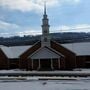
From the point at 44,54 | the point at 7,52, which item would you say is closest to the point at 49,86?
the point at 44,54

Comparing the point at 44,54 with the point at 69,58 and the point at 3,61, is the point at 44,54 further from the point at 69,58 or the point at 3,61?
the point at 3,61

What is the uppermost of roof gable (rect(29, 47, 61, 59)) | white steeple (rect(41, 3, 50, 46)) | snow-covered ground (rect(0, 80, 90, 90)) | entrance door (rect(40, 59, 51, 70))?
white steeple (rect(41, 3, 50, 46))

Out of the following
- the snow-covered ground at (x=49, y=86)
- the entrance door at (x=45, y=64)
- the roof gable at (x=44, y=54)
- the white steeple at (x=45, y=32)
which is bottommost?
the snow-covered ground at (x=49, y=86)

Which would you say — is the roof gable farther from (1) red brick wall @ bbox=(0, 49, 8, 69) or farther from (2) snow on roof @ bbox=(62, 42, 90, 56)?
(1) red brick wall @ bbox=(0, 49, 8, 69)

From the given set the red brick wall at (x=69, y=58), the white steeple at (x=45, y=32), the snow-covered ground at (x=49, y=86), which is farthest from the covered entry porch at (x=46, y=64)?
the snow-covered ground at (x=49, y=86)

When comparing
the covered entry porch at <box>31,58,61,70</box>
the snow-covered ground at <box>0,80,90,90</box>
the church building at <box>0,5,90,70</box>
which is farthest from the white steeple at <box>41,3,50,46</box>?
the snow-covered ground at <box>0,80,90,90</box>

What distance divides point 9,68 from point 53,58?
437 inches

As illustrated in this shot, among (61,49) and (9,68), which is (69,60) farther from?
(9,68)

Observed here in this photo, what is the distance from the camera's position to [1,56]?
220ft

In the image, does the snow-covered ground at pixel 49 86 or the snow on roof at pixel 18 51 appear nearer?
the snow-covered ground at pixel 49 86

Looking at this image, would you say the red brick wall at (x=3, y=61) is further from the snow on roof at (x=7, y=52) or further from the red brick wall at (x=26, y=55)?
the red brick wall at (x=26, y=55)

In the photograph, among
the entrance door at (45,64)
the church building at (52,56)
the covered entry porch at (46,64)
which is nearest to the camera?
the covered entry porch at (46,64)

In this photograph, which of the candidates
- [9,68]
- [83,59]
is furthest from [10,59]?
[83,59]

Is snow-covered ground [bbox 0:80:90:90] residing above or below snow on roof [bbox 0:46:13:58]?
below
